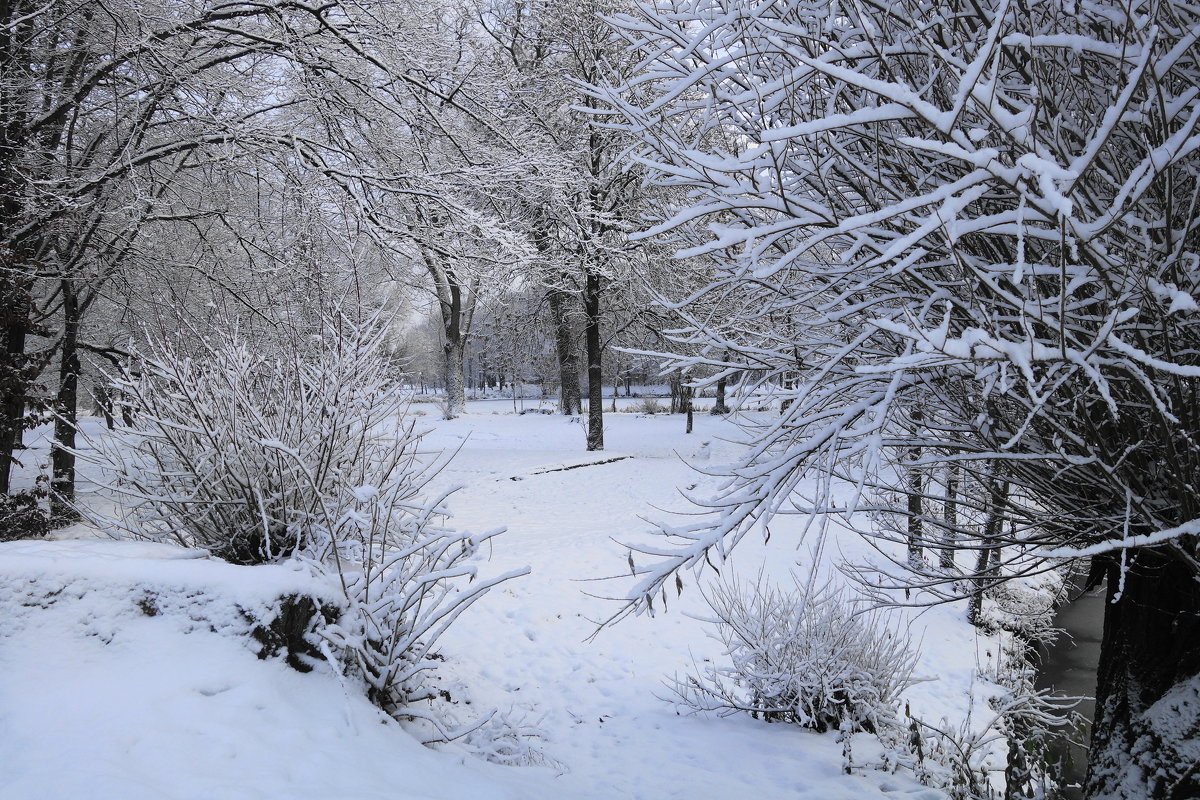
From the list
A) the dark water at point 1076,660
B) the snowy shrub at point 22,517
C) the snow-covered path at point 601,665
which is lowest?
the dark water at point 1076,660

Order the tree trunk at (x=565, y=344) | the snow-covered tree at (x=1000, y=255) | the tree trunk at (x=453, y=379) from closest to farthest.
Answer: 1. the snow-covered tree at (x=1000, y=255)
2. the tree trunk at (x=565, y=344)
3. the tree trunk at (x=453, y=379)

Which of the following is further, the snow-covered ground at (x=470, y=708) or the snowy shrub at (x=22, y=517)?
the snowy shrub at (x=22, y=517)

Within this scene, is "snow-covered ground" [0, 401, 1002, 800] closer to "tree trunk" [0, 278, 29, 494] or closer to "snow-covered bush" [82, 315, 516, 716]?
"snow-covered bush" [82, 315, 516, 716]

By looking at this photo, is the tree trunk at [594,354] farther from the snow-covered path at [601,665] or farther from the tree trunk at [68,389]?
the tree trunk at [68,389]

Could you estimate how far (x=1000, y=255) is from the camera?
2.25 metres

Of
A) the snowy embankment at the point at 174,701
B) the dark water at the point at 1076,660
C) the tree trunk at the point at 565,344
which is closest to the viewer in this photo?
the snowy embankment at the point at 174,701

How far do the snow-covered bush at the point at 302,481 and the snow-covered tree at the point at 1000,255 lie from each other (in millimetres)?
1592

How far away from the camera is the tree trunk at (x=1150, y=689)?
8.21ft

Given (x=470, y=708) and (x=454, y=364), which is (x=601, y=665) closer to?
(x=470, y=708)

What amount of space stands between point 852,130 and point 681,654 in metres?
5.48

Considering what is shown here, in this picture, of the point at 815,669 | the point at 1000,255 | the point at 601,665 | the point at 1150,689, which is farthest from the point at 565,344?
the point at 1000,255

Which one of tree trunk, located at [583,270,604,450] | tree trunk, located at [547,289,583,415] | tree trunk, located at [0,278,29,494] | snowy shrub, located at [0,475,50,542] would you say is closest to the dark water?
tree trunk, located at [583,270,604,450]

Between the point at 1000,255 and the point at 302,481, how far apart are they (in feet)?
11.1

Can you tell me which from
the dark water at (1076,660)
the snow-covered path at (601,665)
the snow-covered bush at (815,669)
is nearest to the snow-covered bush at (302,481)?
the snow-covered path at (601,665)
